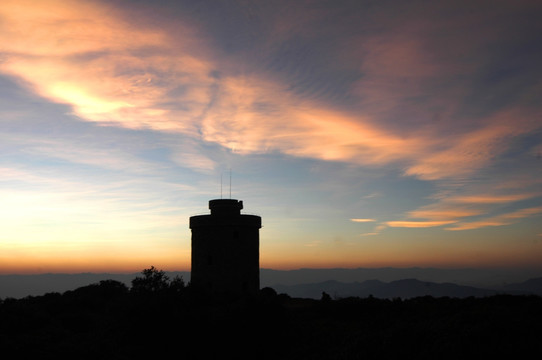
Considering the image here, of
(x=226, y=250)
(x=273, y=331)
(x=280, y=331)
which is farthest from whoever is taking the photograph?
(x=226, y=250)

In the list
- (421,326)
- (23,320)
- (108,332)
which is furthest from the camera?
(23,320)

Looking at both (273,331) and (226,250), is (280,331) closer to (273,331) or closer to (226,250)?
(273,331)

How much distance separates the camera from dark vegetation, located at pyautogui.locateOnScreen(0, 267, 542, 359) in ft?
62.4

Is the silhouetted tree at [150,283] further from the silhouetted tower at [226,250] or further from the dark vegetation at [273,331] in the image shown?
the silhouetted tower at [226,250]

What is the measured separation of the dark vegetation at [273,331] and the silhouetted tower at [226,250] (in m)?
6.36

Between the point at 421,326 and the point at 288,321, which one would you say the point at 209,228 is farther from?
the point at 421,326

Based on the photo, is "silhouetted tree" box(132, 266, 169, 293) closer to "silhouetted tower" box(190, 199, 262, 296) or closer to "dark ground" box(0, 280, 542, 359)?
"dark ground" box(0, 280, 542, 359)

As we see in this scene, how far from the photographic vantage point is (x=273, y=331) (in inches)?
985

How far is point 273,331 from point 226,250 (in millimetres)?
13291

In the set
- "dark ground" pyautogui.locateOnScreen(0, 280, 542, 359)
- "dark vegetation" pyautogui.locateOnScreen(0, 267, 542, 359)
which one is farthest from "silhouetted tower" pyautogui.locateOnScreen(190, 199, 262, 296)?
"dark vegetation" pyautogui.locateOnScreen(0, 267, 542, 359)

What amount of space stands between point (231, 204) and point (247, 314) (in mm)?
15142

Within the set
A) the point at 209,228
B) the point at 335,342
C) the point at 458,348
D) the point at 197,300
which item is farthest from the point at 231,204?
the point at 458,348

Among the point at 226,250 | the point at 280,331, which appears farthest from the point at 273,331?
the point at 226,250

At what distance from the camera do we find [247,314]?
2517cm
